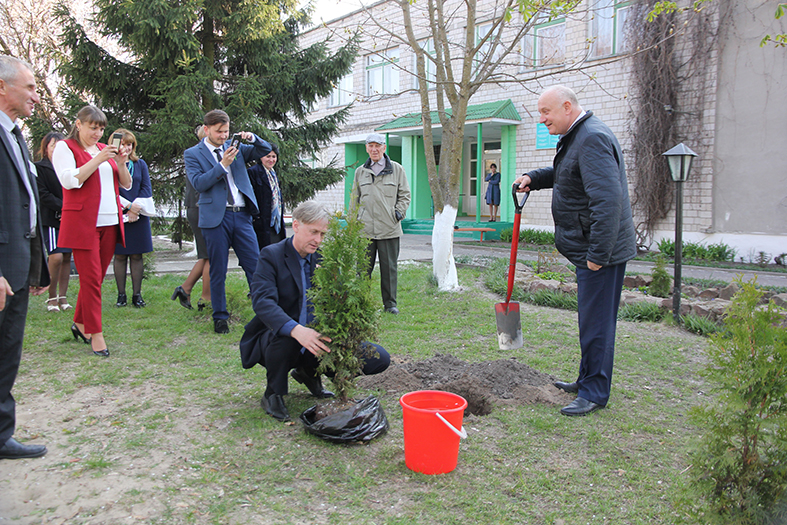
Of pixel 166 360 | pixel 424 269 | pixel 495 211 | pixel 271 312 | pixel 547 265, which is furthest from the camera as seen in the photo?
pixel 495 211

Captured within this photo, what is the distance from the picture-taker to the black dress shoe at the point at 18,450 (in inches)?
115

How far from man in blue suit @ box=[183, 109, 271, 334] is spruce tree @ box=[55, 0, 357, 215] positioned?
5489mm

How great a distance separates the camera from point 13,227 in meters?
2.91

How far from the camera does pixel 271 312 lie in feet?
10.8

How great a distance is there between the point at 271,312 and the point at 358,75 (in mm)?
21297

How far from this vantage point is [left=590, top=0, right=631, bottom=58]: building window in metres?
14.6

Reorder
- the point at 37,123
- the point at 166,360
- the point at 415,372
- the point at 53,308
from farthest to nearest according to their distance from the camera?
the point at 37,123 → the point at 53,308 → the point at 166,360 → the point at 415,372

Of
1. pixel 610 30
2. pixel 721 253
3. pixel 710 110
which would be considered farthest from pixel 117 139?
pixel 610 30

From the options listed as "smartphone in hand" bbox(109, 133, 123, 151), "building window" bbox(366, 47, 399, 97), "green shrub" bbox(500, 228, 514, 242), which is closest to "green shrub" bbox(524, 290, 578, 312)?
"smartphone in hand" bbox(109, 133, 123, 151)

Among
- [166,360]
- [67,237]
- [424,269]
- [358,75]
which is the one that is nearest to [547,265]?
[424,269]

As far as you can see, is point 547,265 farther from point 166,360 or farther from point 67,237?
point 67,237

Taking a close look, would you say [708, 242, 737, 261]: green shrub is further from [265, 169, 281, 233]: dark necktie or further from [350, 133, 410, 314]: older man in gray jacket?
[265, 169, 281, 233]: dark necktie

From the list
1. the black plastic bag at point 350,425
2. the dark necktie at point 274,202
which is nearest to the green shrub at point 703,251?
the dark necktie at point 274,202

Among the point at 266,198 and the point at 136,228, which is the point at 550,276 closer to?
the point at 266,198
